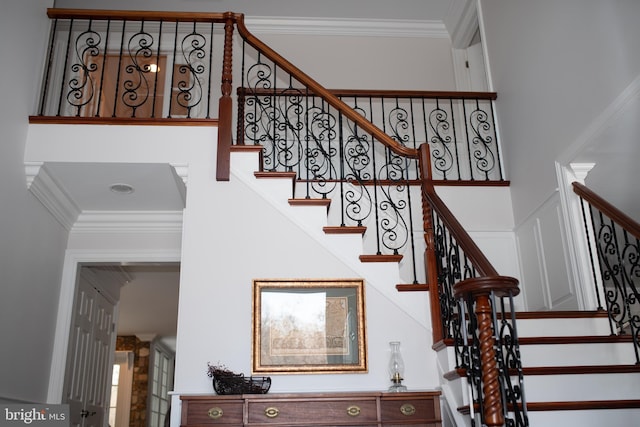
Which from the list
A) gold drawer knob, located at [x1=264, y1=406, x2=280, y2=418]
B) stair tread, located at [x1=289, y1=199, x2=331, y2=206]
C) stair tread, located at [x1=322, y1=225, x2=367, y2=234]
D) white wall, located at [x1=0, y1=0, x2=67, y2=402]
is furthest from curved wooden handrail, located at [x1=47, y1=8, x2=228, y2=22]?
gold drawer knob, located at [x1=264, y1=406, x2=280, y2=418]

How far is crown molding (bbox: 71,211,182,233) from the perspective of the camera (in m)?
5.55

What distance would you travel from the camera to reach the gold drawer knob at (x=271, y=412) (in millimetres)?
3609

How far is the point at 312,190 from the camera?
17.2 ft

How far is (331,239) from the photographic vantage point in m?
4.37

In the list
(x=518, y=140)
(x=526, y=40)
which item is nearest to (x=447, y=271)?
(x=518, y=140)

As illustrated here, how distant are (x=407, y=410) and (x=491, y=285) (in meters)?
1.22

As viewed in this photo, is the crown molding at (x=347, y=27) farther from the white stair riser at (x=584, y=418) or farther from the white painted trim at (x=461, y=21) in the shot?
the white stair riser at (x=584, y=418)

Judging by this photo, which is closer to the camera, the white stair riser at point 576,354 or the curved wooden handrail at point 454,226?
the curved wooden handrail at point 454,226

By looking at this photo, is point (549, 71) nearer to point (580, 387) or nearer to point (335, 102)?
point (335, 102)

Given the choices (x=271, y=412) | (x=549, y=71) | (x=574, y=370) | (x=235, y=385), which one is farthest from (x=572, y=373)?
(x=549, y=71)

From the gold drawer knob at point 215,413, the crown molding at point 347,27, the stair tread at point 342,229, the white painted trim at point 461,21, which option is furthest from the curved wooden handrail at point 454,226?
the crown molding at point 347,27

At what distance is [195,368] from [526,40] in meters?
4.01

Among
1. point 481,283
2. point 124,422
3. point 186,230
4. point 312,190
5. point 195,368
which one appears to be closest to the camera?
point 481,283

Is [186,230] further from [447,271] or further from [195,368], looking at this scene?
[447,271]
